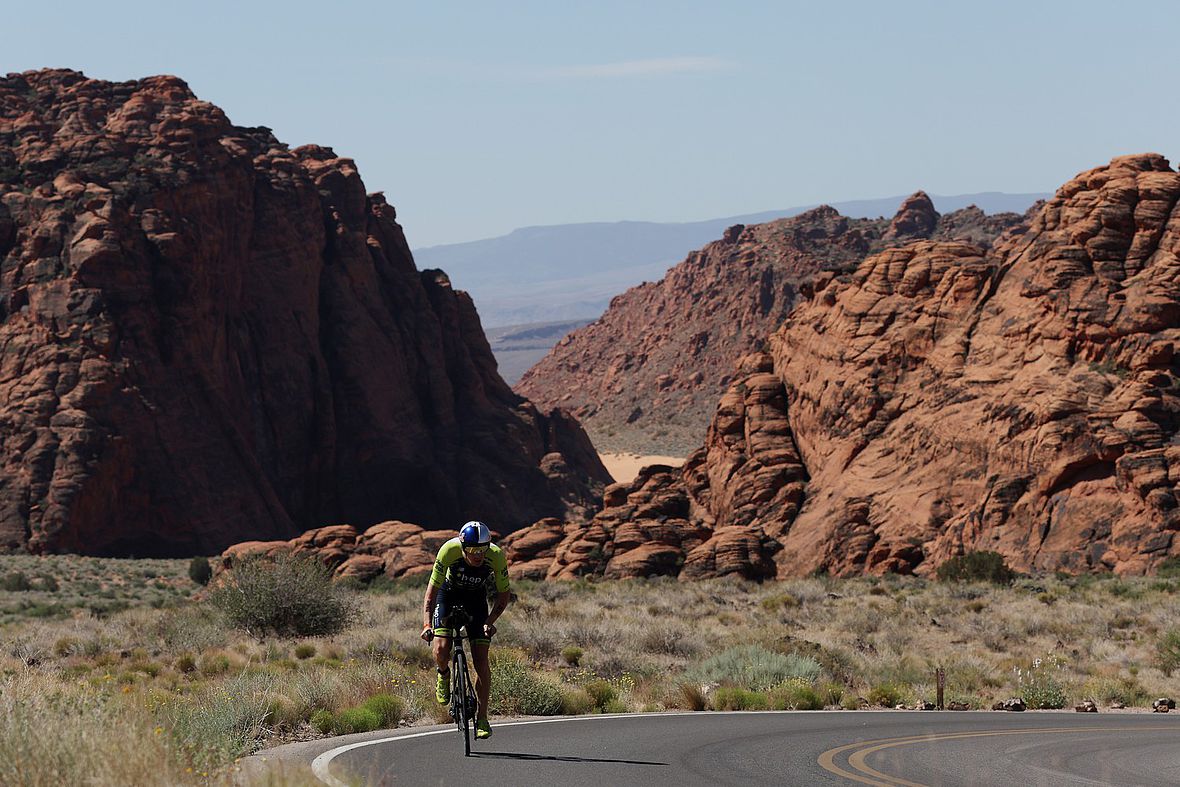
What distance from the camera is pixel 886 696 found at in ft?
62.6

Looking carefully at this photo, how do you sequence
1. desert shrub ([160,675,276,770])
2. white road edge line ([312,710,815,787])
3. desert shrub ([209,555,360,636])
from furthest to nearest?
desert shrub ([209,555,360,636]) → white road edge line ([312,710,815,787]) → desert shrub ([160,675,276,770])

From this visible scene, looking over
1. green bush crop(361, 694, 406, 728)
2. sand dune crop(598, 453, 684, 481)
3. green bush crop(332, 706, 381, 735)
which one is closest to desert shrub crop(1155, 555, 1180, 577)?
green bush crop(361, 694, 406, 728)

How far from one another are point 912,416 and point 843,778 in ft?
115

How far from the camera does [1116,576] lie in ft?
115

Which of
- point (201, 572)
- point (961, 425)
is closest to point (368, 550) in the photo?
point (201, 572)

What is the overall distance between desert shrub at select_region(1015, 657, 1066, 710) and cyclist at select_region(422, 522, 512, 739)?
1041cm

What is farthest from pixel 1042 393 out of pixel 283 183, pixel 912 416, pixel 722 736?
Answer: pixel 283 183

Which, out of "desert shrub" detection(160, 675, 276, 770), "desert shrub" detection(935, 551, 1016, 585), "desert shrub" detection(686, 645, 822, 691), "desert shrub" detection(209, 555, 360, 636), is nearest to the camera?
"desert shrub" detection(160, 675, 276, 770)

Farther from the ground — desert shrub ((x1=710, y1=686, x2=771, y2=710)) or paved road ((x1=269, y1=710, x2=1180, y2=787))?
paved road ((x1=269, y1=710, x2=1180, y2=787))

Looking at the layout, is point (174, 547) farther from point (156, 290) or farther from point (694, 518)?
point (694, 518)

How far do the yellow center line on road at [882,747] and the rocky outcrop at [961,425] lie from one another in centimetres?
2264

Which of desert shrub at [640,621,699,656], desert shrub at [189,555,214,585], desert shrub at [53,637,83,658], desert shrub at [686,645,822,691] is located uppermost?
desert shrub at [686,645,822,691]

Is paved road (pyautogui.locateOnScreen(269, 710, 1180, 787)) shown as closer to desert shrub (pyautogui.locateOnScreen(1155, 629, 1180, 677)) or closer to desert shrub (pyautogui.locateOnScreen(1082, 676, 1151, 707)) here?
desert shrub (pyautogui.locateOnScreen(1082, 676, 1151, 707))

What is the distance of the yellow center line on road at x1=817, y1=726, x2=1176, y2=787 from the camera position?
10320mm
